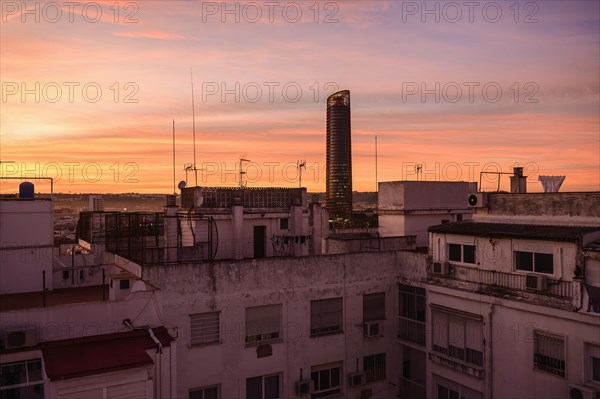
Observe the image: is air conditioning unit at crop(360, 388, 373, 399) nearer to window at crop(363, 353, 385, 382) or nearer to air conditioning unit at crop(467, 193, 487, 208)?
window at crop(363, 353, 385, 382)

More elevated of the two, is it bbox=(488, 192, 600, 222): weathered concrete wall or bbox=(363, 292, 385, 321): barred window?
bbox=(488, 192, 600, 222): weathered concrete wall

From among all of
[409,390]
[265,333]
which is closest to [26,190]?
[265,333]

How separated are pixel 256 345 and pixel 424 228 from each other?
53.5 feet

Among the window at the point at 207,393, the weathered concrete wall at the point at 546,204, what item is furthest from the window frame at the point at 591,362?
the window at the point at 207,393

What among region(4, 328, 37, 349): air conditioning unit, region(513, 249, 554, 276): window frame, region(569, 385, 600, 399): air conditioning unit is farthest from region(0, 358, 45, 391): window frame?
Answer: region(513, 249, 554, 276): window frame

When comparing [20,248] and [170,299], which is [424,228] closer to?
[170,299]

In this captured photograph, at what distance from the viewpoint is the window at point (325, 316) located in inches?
877

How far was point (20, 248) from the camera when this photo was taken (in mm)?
20234

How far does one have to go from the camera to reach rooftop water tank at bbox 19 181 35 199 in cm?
2105

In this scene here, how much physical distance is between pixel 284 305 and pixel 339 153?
14695 centimetres

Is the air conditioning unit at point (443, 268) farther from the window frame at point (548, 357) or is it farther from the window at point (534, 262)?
the window frame at point (548, 357)

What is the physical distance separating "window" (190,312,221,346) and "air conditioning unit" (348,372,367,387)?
6.58m

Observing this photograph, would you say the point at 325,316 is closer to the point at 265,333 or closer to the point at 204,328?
the point at 265,333

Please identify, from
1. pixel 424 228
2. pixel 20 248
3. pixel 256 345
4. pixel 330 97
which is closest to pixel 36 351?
pixel 20 248
